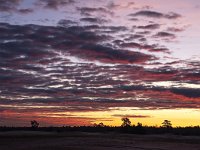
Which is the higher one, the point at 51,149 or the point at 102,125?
the point at 102,125

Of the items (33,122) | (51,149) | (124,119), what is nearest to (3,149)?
(51,149)

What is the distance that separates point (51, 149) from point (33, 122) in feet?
151

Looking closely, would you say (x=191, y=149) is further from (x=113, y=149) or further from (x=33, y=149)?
(x=33, y=149)

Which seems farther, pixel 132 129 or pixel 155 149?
pixel 132 129

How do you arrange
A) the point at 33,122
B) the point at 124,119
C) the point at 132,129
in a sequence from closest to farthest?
the point at 132,129 < the point at 124,119 < the point at 33,122

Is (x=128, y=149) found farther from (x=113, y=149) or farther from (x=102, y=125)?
(x=102, y=125)

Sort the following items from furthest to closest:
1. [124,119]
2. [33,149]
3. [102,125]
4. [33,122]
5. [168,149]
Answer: [102,125] < [33,122] < [124,119] < [168,149] < [33,149]

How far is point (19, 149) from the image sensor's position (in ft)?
80.1

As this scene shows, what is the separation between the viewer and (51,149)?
23.8 m

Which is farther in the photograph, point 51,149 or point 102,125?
point 102,125

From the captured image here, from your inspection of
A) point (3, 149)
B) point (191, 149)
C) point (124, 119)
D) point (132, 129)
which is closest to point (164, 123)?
point (124, 119)

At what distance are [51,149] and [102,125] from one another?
176ft

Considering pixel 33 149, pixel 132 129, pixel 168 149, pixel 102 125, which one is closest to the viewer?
pixel 33 149

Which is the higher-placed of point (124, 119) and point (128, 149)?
point (124, 119)
